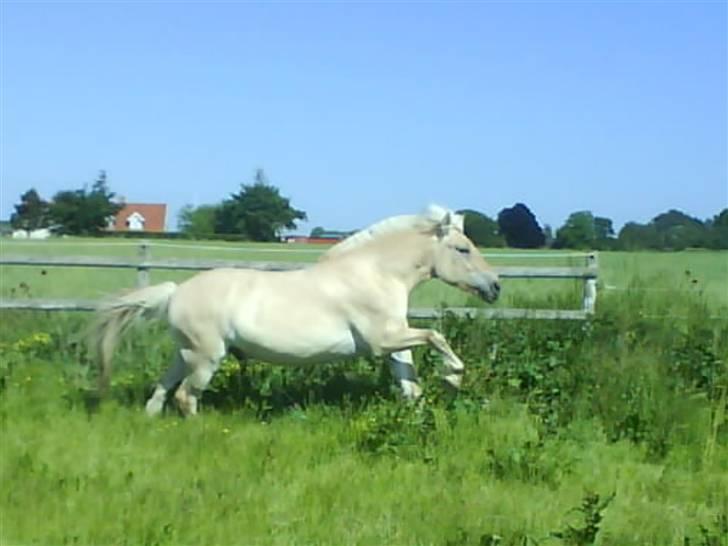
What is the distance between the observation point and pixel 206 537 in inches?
195

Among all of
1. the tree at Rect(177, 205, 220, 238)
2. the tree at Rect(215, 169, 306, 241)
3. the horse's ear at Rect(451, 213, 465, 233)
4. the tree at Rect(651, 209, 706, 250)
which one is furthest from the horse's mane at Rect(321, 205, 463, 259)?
the tree at Rect(177, 205, 220, 238)

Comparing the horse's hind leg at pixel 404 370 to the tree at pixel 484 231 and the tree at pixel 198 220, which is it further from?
the tree at pixel 198 220

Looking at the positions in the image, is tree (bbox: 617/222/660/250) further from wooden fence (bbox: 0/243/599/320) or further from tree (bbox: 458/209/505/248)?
tree (bbox: 458/209/505/248)

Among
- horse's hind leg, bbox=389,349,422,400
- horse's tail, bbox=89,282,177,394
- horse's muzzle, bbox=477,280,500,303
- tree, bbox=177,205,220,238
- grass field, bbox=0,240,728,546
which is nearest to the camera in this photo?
grass field, bbox=0,240,728,546

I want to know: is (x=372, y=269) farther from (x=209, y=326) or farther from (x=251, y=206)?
(x=251, y=206)

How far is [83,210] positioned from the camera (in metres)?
41.0

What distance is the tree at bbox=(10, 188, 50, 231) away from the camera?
4000cm

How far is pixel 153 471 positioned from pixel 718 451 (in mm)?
3707

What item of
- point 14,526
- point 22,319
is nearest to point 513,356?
point 14,526

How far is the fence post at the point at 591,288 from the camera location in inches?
500

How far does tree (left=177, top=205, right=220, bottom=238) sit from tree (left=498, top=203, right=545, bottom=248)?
24.4 m

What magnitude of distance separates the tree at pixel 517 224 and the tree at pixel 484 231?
0.15 meters

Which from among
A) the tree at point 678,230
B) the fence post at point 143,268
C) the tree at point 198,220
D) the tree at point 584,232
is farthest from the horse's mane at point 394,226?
the tree at point 198,220

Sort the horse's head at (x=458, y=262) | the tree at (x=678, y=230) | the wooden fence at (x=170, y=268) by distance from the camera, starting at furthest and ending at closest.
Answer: the tree at (x=678, y=230)
the wooden fence at (x=170, y=268)
the horse's head at (x=458, y=262)
